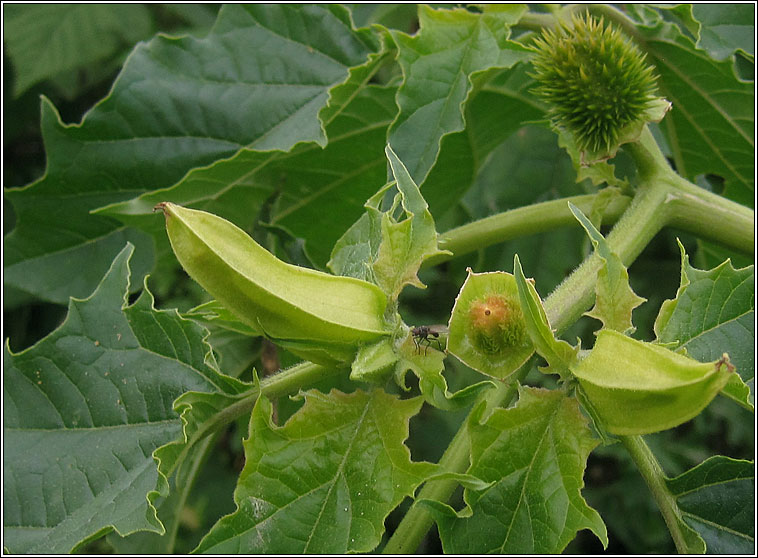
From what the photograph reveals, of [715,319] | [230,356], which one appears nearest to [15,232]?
[230,356]

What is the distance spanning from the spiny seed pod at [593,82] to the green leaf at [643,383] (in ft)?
1.35

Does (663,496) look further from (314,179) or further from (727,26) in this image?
(727,26)

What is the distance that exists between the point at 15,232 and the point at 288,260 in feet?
1.76

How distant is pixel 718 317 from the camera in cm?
95

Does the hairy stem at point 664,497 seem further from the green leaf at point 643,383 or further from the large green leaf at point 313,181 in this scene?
the large green leaf at point 313,181

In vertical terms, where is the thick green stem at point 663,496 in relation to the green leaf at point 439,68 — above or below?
below

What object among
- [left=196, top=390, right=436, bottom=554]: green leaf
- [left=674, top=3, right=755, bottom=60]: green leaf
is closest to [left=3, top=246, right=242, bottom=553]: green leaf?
[left=196, top=390, right=436, bottom=554]: green leaf

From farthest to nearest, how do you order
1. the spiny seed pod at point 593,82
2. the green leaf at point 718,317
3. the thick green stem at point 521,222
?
1. the thick green stem at point 521,222
2. the spiny seed pod at point 593,82
3. the green leaf at point 718,317

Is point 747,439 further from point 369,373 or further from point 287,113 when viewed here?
point 369,373

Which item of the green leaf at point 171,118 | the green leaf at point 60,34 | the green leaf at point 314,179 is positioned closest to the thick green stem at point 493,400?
the green leaf at point 314,179

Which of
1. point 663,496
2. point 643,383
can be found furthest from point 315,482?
point 663,496

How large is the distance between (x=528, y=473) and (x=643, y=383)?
0.54 ft

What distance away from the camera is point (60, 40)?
1.93 metres

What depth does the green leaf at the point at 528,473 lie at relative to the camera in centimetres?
79
